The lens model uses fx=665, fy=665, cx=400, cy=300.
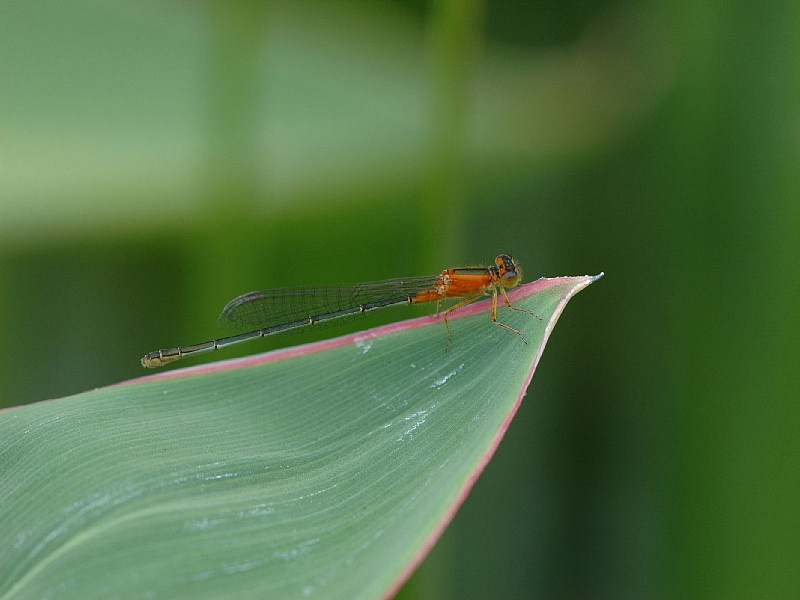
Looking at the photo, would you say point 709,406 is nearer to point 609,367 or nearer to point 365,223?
point 609,367

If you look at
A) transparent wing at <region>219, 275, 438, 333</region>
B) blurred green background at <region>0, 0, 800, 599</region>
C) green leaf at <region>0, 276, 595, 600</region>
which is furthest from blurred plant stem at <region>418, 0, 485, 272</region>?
green leaf at <region>0, 276, 595, 600</region>

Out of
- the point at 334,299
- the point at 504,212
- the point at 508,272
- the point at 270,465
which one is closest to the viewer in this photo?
the point at 270,465

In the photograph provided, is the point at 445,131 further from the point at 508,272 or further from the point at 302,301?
the point at 302,301

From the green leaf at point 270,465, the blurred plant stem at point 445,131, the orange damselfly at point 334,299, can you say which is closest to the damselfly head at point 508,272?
the orange damselfly at point 334,299

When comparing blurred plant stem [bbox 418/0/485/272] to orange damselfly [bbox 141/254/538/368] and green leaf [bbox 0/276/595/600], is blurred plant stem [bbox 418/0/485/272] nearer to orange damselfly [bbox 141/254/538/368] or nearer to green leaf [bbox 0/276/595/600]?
orange damselfly [bbox 141/254/538/368]

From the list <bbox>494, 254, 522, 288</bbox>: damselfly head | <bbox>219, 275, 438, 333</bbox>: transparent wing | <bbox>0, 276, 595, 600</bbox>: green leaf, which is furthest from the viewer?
<bbox>219, 275, 438, 333</bbox>: transparent wing

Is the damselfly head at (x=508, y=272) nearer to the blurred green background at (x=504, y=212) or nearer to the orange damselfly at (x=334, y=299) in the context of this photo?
the orange damselfly at (x=334, y=299)

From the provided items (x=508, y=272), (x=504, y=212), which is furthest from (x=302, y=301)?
(x=504, y=212)
